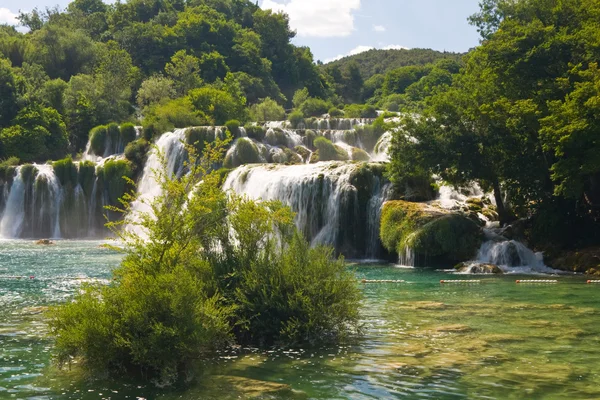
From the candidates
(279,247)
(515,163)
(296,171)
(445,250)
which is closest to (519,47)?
(515,163)

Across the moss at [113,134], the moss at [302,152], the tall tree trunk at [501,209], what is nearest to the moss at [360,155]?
the moss at [302,152]

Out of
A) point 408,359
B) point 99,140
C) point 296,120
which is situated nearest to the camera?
point 408,359

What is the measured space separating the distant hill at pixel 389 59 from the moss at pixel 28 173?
108m

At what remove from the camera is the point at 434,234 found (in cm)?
2962

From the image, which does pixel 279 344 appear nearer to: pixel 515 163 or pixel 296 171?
pixel 515 163

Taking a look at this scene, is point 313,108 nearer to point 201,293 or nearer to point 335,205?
point 335,205

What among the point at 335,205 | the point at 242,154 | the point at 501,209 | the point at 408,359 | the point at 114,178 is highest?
the point at 242,154

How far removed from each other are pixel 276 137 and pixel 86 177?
15.3 metres

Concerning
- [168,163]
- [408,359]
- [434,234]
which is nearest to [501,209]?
[434,234]

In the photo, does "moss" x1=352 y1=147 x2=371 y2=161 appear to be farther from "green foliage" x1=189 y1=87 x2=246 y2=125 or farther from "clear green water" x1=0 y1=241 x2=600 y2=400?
"clear green water" x1=0 y1=241 x2=600 y2=400

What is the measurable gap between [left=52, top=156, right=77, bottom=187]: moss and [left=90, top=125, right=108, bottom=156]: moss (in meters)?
7.52

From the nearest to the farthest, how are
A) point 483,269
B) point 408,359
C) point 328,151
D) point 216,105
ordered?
point 408,359
point 483,269
point 328,151
point 216,105

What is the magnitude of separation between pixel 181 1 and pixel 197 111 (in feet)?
232

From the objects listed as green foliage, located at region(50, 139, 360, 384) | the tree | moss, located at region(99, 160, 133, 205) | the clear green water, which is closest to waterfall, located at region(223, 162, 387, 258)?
the clear green water
